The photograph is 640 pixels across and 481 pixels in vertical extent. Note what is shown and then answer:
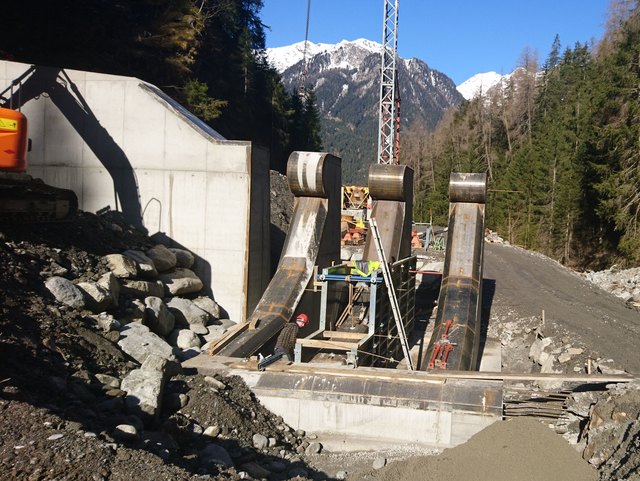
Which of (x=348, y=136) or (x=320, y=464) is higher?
(x=348, y=136)

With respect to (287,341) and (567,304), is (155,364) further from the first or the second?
(567,304)

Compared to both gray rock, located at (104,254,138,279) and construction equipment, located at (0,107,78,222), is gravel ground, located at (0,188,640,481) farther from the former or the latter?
construction equipment, located at (0,107,78,222)

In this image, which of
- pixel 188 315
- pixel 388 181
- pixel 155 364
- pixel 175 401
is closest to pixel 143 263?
pixel 188 315

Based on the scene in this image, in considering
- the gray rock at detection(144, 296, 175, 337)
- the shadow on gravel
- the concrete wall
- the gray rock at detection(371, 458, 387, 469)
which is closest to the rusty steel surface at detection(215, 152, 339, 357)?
the concrete wall

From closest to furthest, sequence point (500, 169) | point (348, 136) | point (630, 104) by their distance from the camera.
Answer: point (630, 104), point (500, 169), point (348, 136)

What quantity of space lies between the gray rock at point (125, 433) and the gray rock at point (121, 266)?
5656 millimetres

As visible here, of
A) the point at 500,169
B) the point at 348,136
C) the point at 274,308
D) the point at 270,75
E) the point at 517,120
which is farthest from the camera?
the point at 348,136

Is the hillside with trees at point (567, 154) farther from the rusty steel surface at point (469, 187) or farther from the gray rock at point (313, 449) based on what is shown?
the gray rock at point (313, 449)

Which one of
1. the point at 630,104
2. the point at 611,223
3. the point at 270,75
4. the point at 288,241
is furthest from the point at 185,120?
the point at 270,75

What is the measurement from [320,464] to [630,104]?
24376 mm

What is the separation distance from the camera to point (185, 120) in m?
14.3

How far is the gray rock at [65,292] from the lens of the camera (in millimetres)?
9555

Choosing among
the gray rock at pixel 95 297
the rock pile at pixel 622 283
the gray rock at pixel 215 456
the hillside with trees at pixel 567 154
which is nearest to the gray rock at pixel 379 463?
the gray rock at pixel 215 456

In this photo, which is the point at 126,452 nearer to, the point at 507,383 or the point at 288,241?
the point at 507,383
